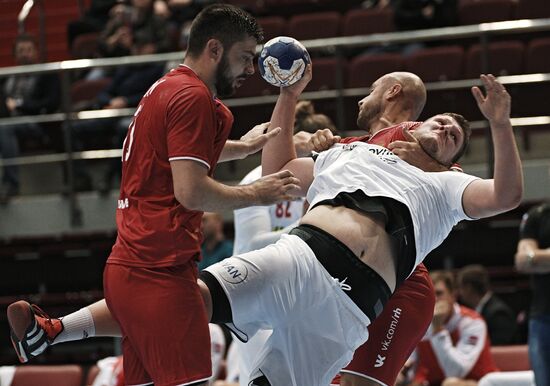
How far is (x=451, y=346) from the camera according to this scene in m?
9.00

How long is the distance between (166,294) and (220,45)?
113cm

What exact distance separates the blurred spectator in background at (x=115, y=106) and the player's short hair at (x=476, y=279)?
143 inches

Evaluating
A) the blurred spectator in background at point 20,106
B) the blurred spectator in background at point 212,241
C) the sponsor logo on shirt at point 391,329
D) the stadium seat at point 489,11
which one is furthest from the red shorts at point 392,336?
the stadium seat at point 489,11

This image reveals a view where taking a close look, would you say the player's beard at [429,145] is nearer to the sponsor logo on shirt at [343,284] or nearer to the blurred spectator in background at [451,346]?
the sponsor logo on shirt at [343,284]

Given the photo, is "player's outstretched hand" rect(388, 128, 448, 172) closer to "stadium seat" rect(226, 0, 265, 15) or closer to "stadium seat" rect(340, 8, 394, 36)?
"stadium seat" rect(340, 8, 394, 36)

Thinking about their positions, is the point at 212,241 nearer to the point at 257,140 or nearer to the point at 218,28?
the point at 257,140

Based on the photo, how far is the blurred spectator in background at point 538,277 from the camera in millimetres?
7723

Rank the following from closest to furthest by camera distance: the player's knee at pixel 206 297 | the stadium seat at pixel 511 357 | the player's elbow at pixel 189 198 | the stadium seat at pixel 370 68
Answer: the player's elbow at pixel 189 198
the player's knee at pixel 206 297
the stadium seat at pixel 511 357
the stadium seat at pixel 370 68

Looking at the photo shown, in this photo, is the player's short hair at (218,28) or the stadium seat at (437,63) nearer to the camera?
the player's short hair at (218,28)

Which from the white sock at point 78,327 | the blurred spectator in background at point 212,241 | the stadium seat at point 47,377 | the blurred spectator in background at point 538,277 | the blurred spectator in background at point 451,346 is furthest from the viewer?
the blurred spectator in background at point 212,241

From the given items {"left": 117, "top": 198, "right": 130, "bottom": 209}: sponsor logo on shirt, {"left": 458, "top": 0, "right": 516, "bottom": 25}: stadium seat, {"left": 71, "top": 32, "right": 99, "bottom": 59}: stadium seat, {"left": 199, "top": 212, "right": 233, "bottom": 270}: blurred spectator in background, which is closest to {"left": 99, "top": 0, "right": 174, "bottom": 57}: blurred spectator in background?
{"left": 71, "top": 32, "right": 99, "bottom": 59}: stadium seat

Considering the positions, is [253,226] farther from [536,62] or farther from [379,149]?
[536,62]

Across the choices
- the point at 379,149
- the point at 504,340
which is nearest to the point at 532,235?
the point at 504,340

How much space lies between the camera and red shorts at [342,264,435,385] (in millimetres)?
5770
